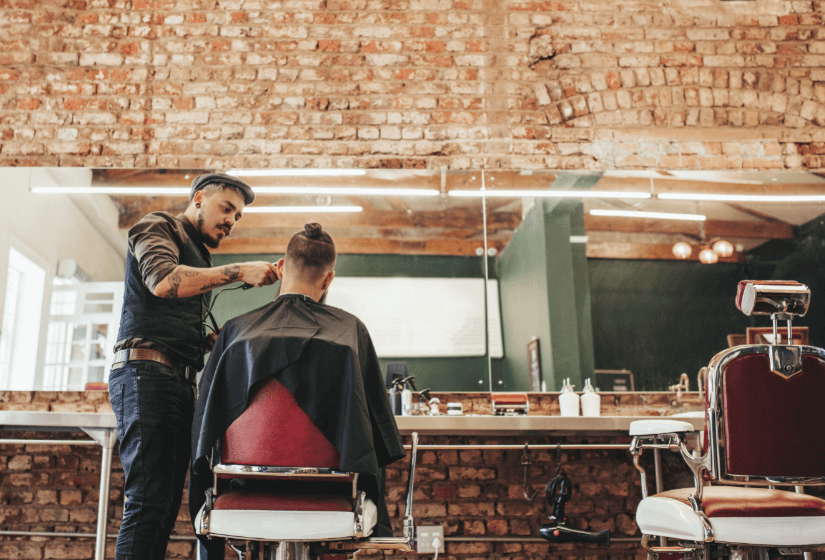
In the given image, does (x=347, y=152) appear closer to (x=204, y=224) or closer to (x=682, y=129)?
(x=204, y=224)

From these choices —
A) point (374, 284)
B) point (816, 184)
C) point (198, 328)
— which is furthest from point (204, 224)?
point (816, 184)

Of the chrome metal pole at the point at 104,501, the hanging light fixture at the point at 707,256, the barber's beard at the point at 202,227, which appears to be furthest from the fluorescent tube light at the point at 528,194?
the chrome metal pole at the point at 104,501

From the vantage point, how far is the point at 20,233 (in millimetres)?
3508

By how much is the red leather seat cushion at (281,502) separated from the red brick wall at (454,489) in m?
1.85

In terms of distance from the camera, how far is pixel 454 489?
135 inches

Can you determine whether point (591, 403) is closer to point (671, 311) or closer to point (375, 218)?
point (671, 311)

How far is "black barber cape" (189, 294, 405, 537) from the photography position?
5.18 feet

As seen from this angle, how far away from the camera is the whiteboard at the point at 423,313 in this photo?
11.4 ft

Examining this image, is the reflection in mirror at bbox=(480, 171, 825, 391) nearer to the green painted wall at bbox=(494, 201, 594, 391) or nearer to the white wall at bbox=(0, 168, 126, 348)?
the green painted wall at bbox=(494, 201, 594, 391)

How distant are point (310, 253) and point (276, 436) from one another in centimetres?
53

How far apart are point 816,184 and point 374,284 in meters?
2.59

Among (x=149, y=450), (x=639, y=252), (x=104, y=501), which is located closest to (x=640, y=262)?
(x=639, y=252)

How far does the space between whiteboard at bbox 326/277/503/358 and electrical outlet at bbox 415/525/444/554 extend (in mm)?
880

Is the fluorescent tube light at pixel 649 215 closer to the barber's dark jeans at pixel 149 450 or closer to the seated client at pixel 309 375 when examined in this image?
the seated client at pixel 309 375
